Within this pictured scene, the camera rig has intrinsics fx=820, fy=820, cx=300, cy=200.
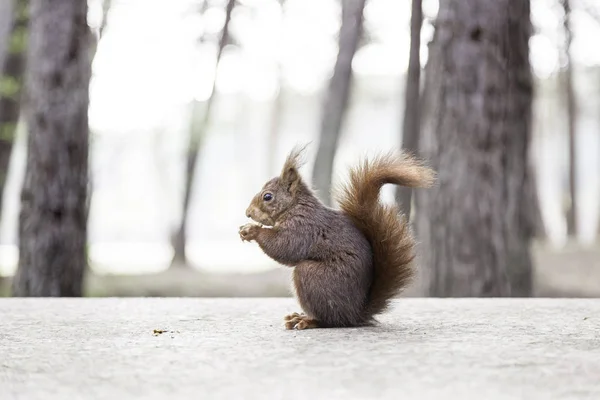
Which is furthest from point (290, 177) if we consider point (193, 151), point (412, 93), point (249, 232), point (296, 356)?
Result: point (193, 151)

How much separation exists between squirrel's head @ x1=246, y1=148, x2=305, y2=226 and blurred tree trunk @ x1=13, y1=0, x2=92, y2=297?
7.55 ft

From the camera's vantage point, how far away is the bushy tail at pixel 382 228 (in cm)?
248

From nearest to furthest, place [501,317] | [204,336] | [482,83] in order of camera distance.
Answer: [204,336] < [501,317] < [482,83]

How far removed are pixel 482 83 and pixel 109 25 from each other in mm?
7899

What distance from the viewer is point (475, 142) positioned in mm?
4281

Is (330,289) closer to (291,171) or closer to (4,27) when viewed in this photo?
(291,171)

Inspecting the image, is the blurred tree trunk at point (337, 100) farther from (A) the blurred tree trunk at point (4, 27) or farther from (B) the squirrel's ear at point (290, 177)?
(B) the squirrel's ear at point (290, 177)

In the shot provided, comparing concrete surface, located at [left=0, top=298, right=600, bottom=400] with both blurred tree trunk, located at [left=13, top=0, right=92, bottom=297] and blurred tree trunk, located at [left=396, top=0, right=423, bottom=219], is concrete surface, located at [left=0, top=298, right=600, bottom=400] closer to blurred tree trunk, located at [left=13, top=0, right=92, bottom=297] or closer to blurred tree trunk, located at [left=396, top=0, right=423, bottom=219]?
blurred tree trunk, located at [left=13, top=0, right=92, bottom=297]

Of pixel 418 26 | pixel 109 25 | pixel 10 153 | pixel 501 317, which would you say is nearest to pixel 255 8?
pixel 109 25

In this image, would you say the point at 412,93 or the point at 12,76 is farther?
the point at 12,76

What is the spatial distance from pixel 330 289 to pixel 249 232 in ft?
0.99

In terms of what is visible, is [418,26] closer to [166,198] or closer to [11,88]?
[11,88]

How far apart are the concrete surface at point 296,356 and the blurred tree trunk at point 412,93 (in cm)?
341

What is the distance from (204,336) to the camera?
7.67 ft
